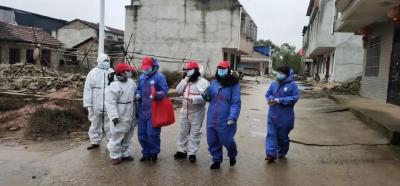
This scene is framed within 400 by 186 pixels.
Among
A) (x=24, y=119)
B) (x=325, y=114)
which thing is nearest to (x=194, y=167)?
(x=24, y=119)

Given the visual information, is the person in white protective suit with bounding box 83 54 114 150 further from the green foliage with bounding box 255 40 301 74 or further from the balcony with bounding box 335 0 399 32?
the green foliage with bounding box 255 40 301 74

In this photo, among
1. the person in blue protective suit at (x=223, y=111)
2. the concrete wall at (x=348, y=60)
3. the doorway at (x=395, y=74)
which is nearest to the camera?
the person in blue protective suit at (x=223, y=111)

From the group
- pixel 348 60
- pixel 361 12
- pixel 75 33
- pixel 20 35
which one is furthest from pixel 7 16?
pixel 361 12

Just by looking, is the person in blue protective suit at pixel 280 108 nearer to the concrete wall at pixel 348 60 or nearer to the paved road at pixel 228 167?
the paved road at pixel 228 167

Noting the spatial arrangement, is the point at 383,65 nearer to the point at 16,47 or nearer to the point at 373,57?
the point at 373,57

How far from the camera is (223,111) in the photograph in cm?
531

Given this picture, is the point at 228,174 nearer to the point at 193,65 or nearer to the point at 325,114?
the point at 193,65

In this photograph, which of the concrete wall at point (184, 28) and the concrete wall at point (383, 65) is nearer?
the concrete wall at point (383, 65)

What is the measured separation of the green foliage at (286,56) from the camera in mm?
65338

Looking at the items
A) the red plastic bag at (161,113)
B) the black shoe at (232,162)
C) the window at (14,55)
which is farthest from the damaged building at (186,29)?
the black shoe at (232,162)

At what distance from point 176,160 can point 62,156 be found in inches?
71.3

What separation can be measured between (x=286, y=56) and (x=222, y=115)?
6638cm

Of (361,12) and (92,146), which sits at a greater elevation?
(361,12)

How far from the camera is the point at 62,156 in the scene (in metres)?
6.18
